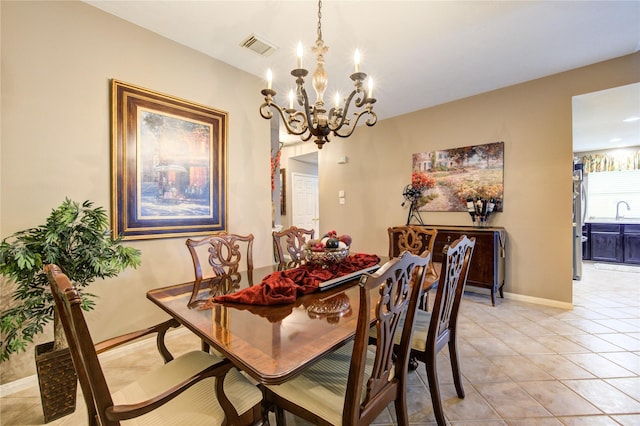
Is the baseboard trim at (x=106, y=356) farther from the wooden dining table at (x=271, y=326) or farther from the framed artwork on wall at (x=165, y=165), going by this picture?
the wooden dining table at (x=271, y=326)

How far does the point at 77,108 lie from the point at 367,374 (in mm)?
2654

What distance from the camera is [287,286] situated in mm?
1397

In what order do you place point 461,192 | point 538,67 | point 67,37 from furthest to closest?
point 461,192 < point 538,67 < point 67,37

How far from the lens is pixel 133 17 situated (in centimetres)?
224

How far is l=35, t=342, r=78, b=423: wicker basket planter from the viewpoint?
1.54 metres

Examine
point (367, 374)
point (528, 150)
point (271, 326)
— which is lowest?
point (367, 374)

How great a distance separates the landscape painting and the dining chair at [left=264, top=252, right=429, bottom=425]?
3.22 metres

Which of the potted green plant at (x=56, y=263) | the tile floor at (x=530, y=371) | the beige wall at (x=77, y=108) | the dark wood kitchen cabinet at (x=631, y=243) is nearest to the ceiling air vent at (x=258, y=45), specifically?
the beige wall at (x=77, y=108)

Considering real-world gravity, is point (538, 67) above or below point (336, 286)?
above

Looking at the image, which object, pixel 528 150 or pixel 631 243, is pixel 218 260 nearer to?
pixel 528 150

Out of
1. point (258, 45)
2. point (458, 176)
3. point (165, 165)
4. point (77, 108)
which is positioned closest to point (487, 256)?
point (458, 176)

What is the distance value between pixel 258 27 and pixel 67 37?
4.61ft

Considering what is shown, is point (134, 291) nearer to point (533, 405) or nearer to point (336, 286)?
point (336, 286)

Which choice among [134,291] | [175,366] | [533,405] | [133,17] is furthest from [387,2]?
[134,291]
